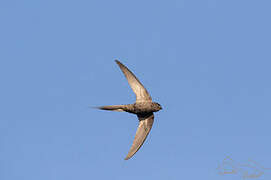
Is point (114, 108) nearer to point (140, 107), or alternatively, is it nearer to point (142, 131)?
point (140, 107)

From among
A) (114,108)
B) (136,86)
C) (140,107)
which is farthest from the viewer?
(136,86)

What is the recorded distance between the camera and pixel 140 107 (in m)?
A: 40.5

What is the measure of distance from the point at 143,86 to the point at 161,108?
7.11 feet

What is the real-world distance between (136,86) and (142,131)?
340 cm

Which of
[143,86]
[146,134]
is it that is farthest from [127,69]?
[146,134]

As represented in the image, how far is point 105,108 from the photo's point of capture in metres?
40.0

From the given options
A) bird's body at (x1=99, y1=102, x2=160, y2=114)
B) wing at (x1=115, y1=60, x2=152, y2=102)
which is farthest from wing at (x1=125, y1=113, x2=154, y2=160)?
wing at (x1=115, y1=60, x2=152, y2=102)

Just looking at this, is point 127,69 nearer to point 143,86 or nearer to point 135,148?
point 143,86

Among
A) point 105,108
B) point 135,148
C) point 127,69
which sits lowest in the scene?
point 135,148

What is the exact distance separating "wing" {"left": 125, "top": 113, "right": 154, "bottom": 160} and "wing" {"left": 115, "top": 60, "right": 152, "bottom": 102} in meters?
1.34

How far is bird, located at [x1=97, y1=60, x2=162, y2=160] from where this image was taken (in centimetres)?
4029

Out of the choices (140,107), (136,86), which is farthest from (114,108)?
(136,86)

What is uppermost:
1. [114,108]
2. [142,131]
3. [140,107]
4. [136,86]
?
[136,86]

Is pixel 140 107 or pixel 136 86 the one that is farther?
pixel 136 86
